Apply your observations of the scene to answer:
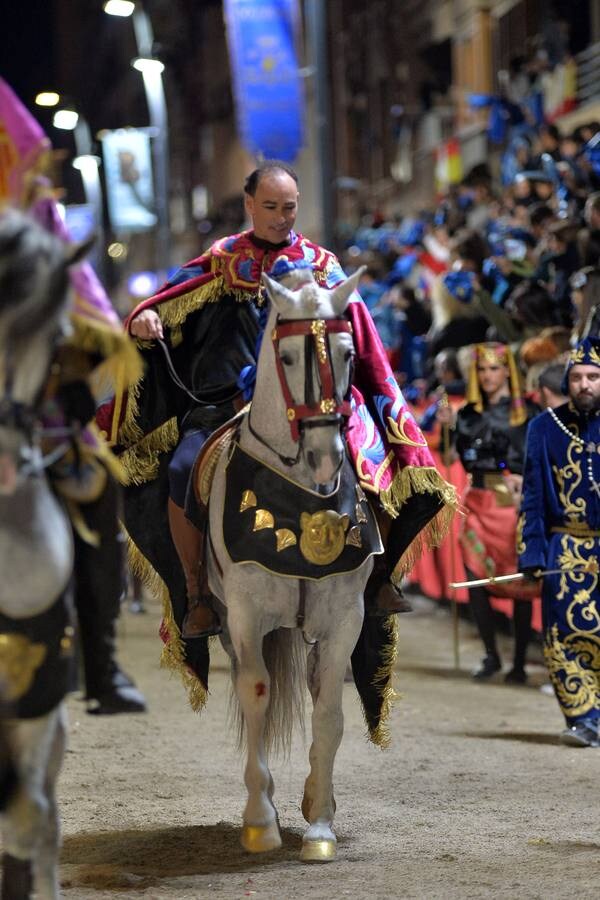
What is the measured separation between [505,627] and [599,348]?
562 cm

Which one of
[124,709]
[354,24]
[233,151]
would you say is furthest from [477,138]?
[233,151]

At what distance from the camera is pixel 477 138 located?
82.5ft

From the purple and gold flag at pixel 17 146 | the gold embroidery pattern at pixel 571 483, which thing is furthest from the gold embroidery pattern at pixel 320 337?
the gold embroidery pattern at pixel 571 483

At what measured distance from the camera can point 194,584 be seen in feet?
23.7

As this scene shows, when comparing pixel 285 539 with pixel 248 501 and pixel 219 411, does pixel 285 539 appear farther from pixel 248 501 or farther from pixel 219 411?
pixel 219 411

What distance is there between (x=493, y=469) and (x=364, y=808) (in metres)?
4.67

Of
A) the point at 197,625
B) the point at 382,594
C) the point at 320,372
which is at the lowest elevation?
the point at 197,625

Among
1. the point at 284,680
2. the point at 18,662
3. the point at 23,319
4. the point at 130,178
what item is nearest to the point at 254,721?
the point at 284,680

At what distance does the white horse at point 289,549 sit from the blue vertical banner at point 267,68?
1392 centimetres

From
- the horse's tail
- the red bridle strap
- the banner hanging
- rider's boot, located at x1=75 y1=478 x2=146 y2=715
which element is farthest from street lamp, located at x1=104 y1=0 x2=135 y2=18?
rider's boot, located at x1=75 y1=478 x2=146 y2=715

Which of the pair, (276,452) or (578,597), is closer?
(276,452)

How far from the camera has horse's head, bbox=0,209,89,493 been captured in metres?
4.72

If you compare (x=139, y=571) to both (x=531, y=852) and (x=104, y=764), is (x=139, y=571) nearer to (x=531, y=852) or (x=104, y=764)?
(x=104, y=764)

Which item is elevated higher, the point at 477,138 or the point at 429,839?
the point at 477,138
